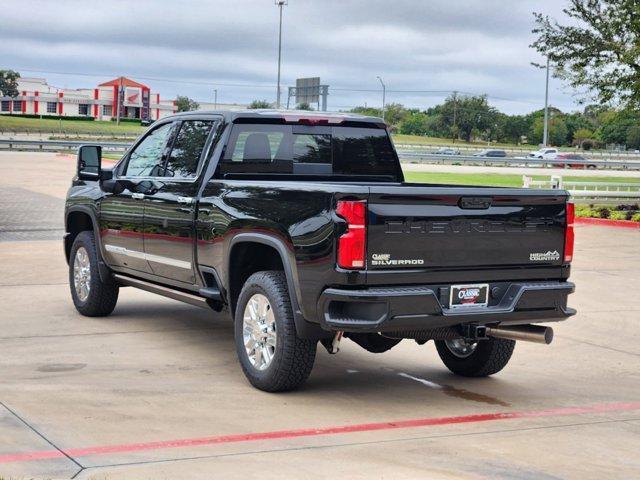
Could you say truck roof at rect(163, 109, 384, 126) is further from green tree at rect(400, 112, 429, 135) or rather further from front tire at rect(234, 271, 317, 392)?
green tree at rect(400, 112, 429, 135)

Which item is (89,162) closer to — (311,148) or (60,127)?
(311,148)

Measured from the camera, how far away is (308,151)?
8734mm

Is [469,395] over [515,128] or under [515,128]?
under

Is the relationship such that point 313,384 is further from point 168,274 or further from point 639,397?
point 639,397

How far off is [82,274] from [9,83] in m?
157

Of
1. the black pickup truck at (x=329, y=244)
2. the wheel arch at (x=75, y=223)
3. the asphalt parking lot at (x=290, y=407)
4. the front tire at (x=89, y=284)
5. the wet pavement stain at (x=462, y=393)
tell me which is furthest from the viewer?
the wheel arch at (x=75, y=223)

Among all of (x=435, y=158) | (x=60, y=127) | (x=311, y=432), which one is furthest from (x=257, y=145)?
(x=60, y=127)

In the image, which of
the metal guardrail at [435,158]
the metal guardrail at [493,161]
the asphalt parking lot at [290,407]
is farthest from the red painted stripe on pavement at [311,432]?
the metal guardrail at [493,161]

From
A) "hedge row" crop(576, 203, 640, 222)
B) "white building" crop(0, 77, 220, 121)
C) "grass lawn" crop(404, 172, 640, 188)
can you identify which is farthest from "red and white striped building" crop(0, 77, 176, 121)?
"hedge row" crop(576, 203, 640, 222)

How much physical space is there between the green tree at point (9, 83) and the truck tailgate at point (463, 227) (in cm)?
15844

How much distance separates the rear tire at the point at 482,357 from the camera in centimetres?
813

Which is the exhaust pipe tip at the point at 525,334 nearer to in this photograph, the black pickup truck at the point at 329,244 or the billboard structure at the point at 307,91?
the black pickup truck at the point at 329,244

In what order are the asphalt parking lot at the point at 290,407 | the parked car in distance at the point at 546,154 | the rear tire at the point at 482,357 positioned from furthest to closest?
the parked car in distance at the point at 546,154 < the rear tire at the point at 482,357 < the asphalt parking lot at the point at 290,407

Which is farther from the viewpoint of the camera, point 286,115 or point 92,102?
point 92,102
